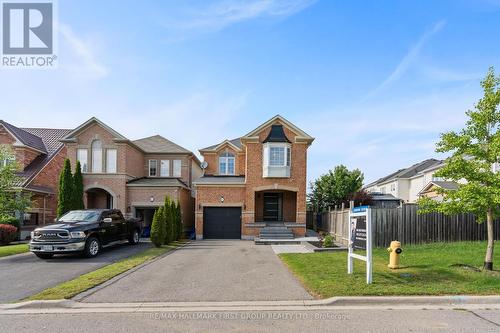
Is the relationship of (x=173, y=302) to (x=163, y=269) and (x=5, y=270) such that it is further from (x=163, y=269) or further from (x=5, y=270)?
(x=5, y=270)

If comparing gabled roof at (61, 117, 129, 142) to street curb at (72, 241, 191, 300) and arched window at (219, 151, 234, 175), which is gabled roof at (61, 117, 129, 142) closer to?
arched window at (219, 151, 234, 175)

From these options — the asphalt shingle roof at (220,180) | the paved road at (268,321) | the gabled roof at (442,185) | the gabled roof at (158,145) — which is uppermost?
the gabled roof at (158,145)

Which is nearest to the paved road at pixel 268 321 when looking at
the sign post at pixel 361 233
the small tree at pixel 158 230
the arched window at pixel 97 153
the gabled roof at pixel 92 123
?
the sign post at pixel 361 233

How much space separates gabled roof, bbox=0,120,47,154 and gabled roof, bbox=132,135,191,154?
7.00 m

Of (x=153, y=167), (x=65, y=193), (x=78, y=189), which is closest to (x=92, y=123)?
(x=78, y=189)

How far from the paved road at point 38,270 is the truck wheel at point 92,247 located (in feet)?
0.73

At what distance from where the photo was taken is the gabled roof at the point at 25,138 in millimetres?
25391

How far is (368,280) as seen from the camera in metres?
8.22

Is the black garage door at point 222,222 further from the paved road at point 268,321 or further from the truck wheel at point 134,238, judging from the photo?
the paved road at point 268,321

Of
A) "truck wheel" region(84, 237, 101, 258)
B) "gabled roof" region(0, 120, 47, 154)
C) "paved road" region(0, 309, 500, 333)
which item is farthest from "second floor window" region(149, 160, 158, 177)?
"paved road" region(0, 309, 500, 333)

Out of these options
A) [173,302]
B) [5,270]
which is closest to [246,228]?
[5,270]

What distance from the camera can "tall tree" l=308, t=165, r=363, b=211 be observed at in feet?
116

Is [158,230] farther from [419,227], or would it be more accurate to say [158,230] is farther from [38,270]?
[419,227]

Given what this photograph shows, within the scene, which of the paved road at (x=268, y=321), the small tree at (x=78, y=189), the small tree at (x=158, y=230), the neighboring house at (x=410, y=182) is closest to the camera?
the paved road at (x=268, y=321)
